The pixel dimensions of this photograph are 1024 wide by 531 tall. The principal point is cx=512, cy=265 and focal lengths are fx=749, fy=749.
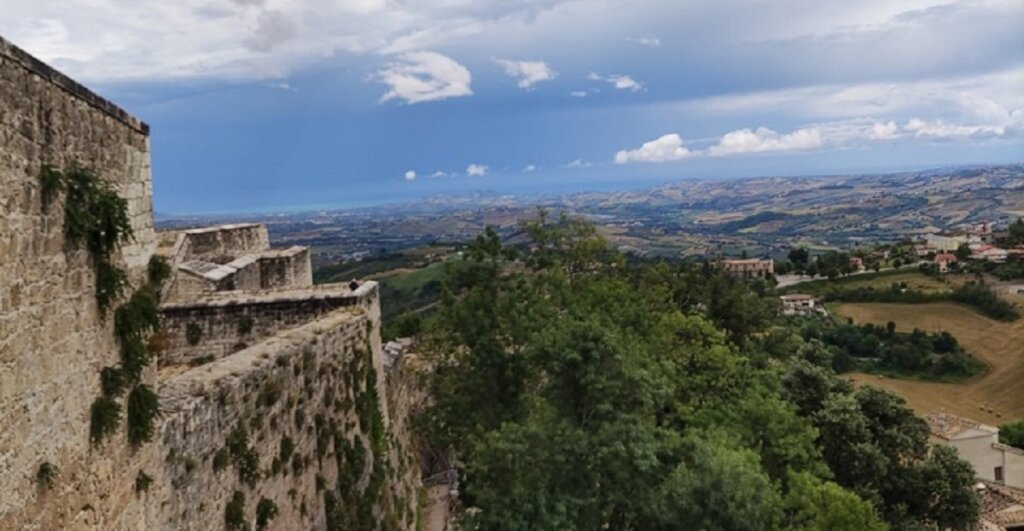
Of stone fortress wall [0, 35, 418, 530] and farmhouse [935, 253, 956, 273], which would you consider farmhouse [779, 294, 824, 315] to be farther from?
stone fortress wall [0, 35, 418, 530]

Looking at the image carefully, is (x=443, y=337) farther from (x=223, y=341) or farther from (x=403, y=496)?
(x=223, y=341)

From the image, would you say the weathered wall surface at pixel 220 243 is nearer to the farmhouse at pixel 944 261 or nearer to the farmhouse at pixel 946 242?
the farmhouse at pixel 944 261

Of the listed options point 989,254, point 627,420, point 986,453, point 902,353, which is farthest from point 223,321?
point 989,254

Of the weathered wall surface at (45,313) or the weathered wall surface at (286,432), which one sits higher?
the weathered wall surface at (45,313)

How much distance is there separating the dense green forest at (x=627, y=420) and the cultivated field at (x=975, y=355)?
37.9 metres

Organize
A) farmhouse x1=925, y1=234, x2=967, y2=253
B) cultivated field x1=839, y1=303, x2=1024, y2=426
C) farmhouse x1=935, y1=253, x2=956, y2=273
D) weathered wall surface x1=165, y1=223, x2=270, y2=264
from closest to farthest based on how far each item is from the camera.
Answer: weathered wall surface x1=165, y1=223, x2=270, y2=264, cultivated field x1=839, y1=303, x2=1024, y2=426, farmhouse x1=935, y1=253, x2=956, y2=273, farmhouse x1=925, y1=234, x2=967, y2=253

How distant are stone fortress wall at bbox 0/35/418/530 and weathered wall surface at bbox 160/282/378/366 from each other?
0.08 ft

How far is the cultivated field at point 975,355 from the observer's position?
76.4 metres

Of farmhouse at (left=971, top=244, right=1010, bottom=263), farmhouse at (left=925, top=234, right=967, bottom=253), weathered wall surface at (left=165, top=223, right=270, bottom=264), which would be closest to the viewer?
weathered wall surface at (left=165, top=223, right=270, bottom=264)

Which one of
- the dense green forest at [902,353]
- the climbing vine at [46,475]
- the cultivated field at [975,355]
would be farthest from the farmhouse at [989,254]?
the climbing vine at [46,475]

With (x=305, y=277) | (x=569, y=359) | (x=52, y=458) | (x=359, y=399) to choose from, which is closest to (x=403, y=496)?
(x=359, y=399)

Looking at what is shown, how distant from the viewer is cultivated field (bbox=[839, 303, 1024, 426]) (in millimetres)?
76375

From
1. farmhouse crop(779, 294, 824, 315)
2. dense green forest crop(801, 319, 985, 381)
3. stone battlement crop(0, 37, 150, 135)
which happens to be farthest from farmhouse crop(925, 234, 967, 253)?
stone battlement crop(0, 37, 150, 135)

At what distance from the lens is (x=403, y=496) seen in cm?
1745
